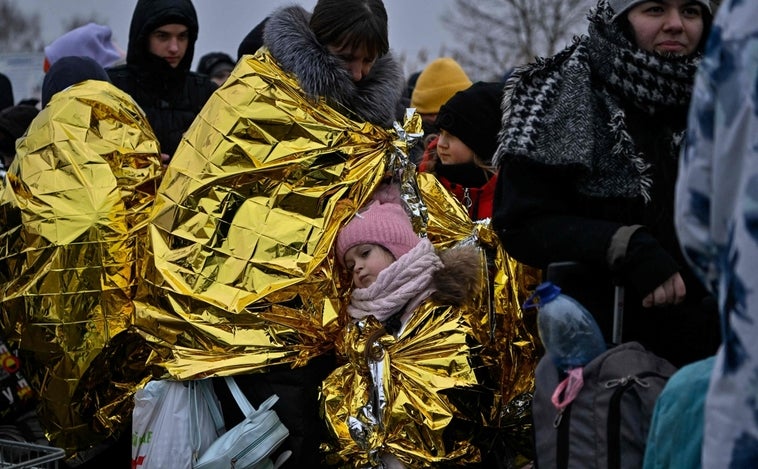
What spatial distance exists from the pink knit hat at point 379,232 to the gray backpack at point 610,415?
1173 millimetres

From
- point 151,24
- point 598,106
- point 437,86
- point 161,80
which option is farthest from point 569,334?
point 437,86

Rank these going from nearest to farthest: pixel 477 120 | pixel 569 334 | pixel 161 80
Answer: pixel 569 334
pixel 477 120
pixel 161 80

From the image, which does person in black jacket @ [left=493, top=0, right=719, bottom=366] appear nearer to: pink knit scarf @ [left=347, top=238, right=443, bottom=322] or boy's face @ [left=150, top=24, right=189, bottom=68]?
pink knit scarf @ [left=347, top=238, right=443, bottom=322]

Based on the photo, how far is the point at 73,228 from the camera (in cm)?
412

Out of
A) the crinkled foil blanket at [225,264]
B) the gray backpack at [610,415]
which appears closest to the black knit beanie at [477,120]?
the crinkled foil blanket at [225,264]

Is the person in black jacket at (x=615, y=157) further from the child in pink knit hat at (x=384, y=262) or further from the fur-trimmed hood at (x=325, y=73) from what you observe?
the fur-trimmed hood at (x=325, y=73)

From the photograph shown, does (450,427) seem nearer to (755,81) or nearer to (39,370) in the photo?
(39,370)

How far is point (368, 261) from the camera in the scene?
387cm

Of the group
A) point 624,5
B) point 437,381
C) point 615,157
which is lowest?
point 437,381

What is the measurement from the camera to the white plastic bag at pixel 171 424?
12.5 feet

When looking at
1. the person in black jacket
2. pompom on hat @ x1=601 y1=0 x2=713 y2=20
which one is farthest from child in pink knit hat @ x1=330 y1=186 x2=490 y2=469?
pompom on hat @ x1=601 y1=0 x2=713 y2=20

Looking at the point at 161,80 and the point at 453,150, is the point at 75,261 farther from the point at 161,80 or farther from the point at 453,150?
the point at 453,150

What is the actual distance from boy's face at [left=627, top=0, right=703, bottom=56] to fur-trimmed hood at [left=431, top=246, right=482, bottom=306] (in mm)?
1091

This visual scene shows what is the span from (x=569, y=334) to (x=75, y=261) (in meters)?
2.02
